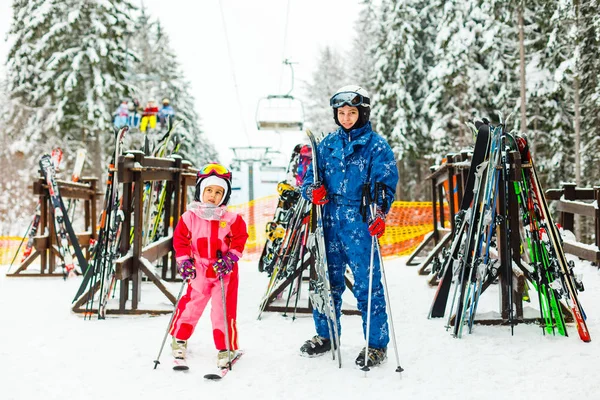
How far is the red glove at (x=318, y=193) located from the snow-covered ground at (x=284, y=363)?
3.78ft

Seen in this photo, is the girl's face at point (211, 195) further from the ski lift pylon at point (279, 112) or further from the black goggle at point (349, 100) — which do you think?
the ski lift pylon at point (279, 112)

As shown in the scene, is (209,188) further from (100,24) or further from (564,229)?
(100,24)

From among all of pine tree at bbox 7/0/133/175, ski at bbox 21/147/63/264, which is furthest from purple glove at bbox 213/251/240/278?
pine tree at bbox 7/0/133/175

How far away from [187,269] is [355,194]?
128 centimetres

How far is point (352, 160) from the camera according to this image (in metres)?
3.66

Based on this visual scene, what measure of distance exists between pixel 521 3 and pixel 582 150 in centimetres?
543

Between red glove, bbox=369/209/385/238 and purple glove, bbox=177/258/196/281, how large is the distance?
4.14 ft

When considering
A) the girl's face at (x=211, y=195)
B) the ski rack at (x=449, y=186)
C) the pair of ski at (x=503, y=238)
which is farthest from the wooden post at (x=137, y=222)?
the ski rack at (x=449, y=186)

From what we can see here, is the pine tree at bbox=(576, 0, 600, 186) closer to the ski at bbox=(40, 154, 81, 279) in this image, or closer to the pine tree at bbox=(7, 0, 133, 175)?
the ski at bbox=(40, 154, 81, 279)

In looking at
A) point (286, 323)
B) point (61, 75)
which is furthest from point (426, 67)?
point (286, 323)

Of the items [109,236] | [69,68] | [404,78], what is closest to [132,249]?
[109,236]

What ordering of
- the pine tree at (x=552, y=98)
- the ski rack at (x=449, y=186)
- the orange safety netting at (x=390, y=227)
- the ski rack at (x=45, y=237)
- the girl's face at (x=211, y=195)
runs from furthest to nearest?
the pine tree at (x=552, y=98)
the orange safety netting at (x=390, y=227)
the ski rack at (x=45, y=237)
the ski rack at (x=449, y=186)
the girl's face at (x=211, y=195)

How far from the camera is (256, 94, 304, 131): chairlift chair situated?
16.8 m

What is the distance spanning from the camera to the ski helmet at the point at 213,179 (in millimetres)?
3824
